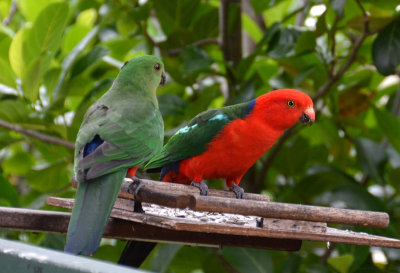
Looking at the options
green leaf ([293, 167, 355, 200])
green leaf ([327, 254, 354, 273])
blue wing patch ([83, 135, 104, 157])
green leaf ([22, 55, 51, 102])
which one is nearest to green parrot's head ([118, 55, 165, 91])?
blue wing patch ([83, 135, 104, 157])

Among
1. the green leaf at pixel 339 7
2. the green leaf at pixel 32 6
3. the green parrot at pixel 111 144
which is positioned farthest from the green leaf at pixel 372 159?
the green leaf at pixel 32 6

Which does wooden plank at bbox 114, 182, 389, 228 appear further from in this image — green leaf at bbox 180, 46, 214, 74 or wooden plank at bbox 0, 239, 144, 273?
green leaf at bbox 180, 46, 214, 74

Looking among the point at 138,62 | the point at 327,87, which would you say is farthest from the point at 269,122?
the point at 327,87

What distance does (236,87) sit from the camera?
3.28 m

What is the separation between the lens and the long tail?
1507mm

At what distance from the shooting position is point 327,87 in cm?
311

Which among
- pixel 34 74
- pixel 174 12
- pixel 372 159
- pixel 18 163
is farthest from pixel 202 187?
pixel 18 163

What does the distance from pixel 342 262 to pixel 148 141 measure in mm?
1420

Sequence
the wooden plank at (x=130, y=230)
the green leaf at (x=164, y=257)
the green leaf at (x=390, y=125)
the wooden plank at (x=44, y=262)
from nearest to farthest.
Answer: the wooden plank at (x=44, y=262) < the wooden plank at (x=130, y=230) < the green leaf at (x=164, y=257) < the green leaf at (x=390, y=125)

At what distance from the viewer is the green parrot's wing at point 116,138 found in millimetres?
1628

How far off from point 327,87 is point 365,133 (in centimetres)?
67

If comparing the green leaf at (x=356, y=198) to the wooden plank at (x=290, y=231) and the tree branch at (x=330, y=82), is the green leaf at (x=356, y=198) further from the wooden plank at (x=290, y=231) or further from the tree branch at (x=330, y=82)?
the wooden plank at (x=290, y=231)

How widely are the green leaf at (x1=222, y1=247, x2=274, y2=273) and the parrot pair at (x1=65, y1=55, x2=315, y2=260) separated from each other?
1.82 ft

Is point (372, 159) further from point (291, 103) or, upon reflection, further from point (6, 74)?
point (6, 74)
